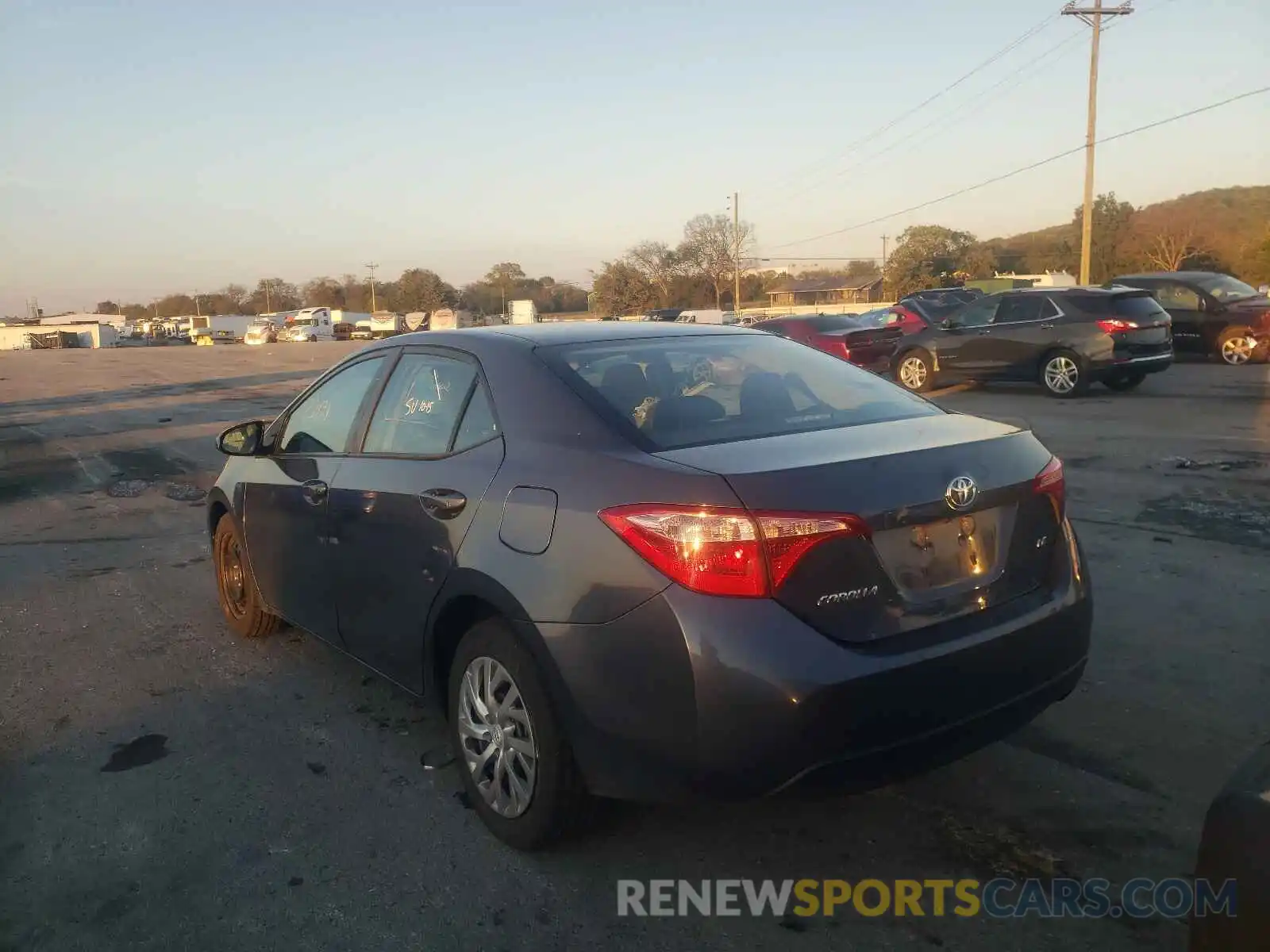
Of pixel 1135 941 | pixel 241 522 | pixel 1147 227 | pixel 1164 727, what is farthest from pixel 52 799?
pixel 1147 227

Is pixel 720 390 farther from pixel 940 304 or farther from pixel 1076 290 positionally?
pixel 940 304

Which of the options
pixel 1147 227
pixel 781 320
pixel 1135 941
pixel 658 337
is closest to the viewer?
pixel 1135 941

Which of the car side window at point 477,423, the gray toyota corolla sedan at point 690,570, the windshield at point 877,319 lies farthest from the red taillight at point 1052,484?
the windshield at point 877,319

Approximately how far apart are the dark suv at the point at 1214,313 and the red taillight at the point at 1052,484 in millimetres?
16480

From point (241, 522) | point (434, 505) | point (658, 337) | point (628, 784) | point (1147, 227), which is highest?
point (1147, 227)

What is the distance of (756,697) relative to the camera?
256cm

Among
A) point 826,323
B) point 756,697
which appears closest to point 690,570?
point 756,697

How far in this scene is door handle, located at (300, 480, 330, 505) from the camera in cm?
419

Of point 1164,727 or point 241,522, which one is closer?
point 1164,727

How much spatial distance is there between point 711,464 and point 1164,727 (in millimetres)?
2368

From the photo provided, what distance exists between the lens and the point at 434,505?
343 cm

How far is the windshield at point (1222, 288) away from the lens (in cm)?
1800

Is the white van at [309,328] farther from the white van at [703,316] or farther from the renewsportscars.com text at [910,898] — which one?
the renewsportscars.com text at [910,898]

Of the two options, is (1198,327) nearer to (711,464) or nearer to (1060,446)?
(1060,446)
